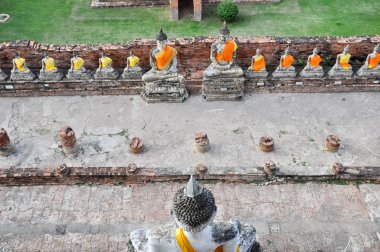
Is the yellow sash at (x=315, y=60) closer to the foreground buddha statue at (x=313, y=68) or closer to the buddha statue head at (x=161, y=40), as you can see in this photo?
the foreground buddha statue at (x=313, y=68)

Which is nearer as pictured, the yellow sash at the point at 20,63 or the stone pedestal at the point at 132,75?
the yellow sash at the point at 20,63

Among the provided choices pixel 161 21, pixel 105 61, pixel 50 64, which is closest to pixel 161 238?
pixel 105 61

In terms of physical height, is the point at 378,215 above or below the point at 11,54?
below

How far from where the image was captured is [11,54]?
11.7 metres

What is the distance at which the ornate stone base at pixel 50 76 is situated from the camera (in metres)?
11.5

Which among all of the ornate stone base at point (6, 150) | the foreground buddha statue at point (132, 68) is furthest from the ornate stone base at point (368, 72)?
the ornate stone base at point (6, 150)

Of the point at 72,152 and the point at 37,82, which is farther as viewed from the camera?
the point at 37,82

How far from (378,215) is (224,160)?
323 centimetres

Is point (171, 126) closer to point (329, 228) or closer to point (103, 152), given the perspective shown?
point (103, 152)

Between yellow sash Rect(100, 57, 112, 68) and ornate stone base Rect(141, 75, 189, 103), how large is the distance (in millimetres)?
1015

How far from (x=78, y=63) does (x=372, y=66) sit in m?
7.10

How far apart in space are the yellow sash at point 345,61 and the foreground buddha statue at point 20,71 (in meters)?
7.49

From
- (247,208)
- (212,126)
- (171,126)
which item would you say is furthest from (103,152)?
(247,208)

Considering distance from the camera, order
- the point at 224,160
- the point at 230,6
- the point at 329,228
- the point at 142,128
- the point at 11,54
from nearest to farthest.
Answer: the point at 329,228 < the point at 224,160 < the point at 142,128 < the point at 11,54 < the point at 230,6
